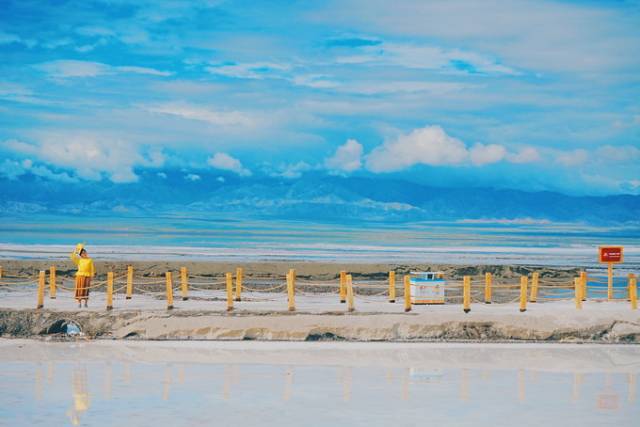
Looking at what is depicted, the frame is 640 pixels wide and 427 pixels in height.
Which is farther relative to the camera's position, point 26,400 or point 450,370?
point 450,370

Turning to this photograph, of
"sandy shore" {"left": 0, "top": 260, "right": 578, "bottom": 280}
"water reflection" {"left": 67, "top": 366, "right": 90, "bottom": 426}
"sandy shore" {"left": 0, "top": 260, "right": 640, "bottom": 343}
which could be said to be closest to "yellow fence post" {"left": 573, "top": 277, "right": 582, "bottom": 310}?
"sandy shore" {"left": 0, "top": 260, "right": 640, "bottom": 343}

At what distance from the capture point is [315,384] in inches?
723

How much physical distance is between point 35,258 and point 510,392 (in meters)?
45.3

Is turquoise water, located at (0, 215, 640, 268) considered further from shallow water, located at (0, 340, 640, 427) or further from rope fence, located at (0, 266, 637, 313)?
shallow water, located at (0, 340, 640, 427)

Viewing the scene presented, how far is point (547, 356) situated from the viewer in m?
22.6

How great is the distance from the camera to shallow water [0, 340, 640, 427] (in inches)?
596

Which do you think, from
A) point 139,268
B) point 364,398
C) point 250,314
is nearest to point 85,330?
point 250,314

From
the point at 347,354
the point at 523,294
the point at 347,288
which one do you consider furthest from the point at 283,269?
the point at 347,354

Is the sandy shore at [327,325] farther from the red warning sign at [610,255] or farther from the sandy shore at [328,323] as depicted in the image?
the red warning sign at [610,255]

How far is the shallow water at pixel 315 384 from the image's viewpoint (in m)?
15.1

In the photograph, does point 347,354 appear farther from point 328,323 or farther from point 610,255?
point 610,255

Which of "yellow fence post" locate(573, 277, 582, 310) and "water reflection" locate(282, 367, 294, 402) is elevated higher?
"yellow fence post" locate(573, 277, 582, 310)

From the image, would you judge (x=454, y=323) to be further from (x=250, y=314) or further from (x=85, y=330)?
(x=85, y=330)

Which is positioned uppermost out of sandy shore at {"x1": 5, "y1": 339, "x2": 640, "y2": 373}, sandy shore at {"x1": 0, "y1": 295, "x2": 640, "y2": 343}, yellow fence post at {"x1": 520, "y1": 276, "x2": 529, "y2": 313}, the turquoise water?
the turquoise water
